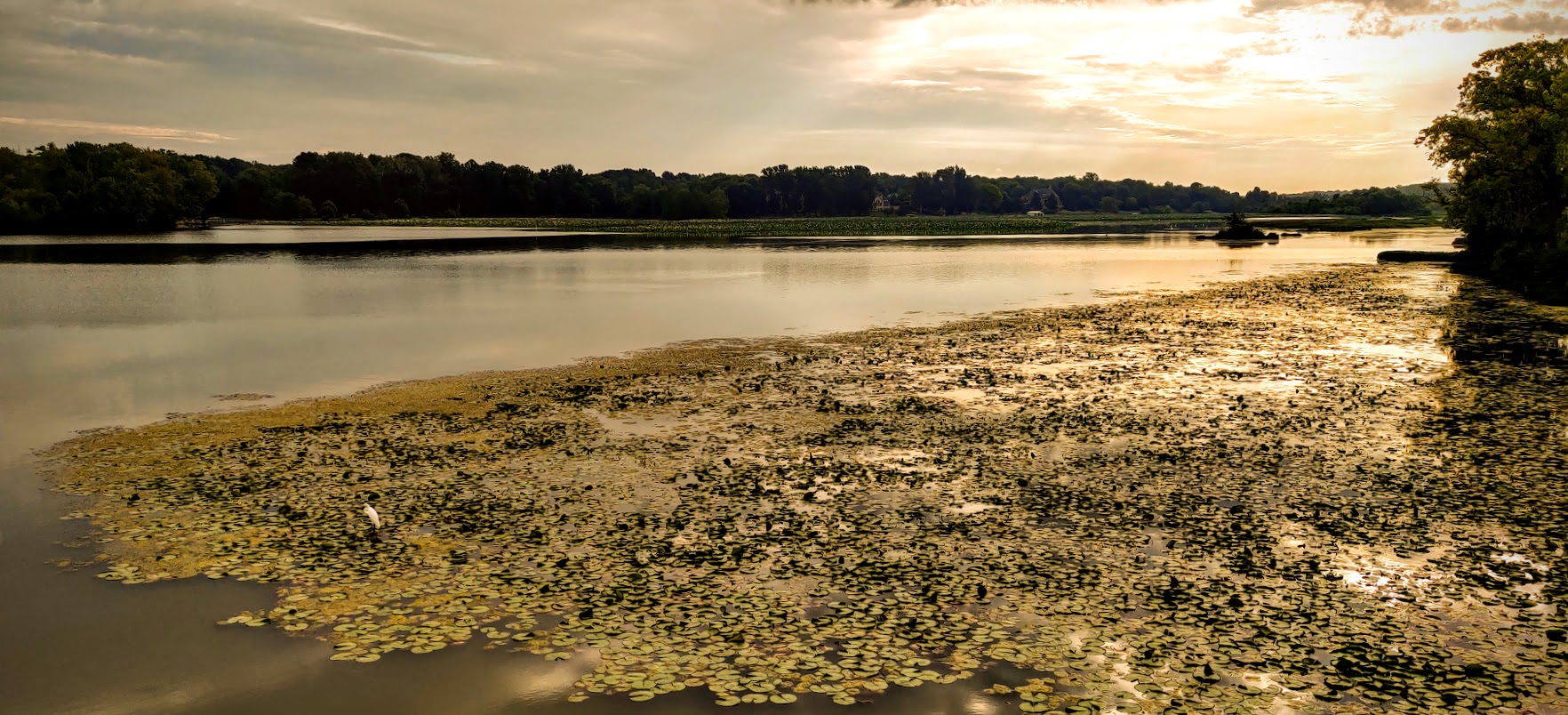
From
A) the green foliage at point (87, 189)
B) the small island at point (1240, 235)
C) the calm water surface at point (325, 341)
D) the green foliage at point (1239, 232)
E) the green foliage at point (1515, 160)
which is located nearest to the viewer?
the calm water surface at point (325, 341)

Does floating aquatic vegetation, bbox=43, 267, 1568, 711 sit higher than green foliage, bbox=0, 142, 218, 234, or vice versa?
green foliage, bbox=0, 142, 218, 234

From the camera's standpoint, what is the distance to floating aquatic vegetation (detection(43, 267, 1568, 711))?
9.89 m

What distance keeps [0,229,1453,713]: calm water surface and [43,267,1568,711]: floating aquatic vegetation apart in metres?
0.60

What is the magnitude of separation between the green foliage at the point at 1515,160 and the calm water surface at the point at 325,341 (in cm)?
1299

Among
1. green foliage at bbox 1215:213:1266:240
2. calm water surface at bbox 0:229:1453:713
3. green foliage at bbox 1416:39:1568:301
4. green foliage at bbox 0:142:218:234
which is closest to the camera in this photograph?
calm water surface at bbox 0:229:1453:713

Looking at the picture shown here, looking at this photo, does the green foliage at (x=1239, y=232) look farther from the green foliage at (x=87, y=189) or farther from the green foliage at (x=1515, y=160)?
the green foliage at (x=87, y=189)

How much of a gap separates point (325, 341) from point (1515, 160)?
58518 millimetres

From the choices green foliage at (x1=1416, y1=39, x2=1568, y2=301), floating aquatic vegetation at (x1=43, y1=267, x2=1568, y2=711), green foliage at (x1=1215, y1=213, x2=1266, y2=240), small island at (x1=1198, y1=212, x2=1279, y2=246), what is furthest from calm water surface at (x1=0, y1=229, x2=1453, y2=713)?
green foliage at (x1=1215, y1=213, x2=1266, y2=240)

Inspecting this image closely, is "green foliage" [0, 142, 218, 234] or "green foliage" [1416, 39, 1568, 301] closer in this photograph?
"green foliage" [1416, 39, 1568, 301]

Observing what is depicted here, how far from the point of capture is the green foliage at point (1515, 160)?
49875 millimetres

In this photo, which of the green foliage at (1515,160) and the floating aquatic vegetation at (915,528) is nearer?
the floating aquatic vegetation at (915,528)

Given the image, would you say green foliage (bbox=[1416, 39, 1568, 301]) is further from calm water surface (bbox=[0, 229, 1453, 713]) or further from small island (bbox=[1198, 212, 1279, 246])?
small island (bbox=[1198, 212, 1279, 246])

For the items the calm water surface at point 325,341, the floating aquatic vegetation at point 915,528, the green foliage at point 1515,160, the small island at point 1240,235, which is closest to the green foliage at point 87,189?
the calm water surface at point 325,341

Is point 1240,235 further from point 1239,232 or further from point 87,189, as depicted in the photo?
point 87,189
